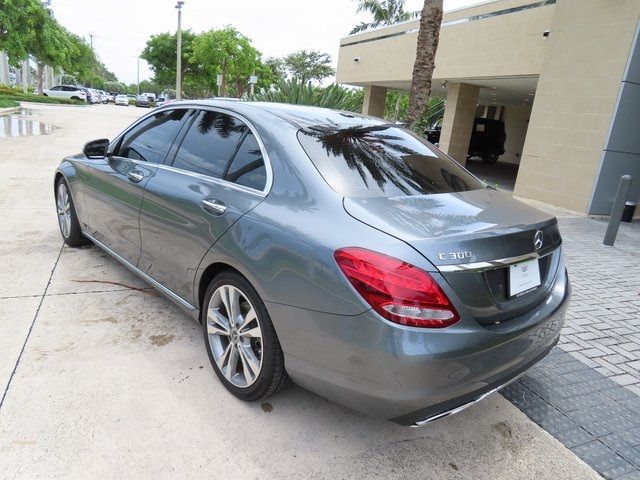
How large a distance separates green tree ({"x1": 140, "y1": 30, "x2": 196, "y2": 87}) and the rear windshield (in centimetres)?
4540

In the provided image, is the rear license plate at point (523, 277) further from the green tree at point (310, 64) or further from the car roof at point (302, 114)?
the green tree at point (310, 64)

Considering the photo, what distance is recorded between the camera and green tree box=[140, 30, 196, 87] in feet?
147

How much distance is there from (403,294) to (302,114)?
5.11 ft

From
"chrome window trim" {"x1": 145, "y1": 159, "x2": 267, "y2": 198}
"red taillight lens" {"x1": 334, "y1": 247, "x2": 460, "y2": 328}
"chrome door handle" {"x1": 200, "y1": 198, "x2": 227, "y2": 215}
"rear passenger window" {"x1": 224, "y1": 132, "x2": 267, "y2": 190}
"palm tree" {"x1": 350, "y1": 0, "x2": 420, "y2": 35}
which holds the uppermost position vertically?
"palm tree" {"x1": 350, "y1": 0, "x2": 420, "y2": 35}

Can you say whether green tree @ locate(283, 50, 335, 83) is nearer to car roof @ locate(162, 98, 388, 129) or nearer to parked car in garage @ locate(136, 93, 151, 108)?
parked car in garage @ locate(136, 93, 151, 108)

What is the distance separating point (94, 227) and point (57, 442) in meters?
2.32

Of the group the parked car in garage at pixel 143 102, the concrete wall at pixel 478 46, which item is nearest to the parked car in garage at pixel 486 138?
the concrete wall at pixel 478 46

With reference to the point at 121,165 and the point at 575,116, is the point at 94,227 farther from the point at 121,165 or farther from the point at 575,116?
the point at 575,116

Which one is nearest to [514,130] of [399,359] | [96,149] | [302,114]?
[96,149]

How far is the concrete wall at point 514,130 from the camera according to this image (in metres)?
23.0

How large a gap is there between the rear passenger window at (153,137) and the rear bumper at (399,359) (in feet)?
5.88

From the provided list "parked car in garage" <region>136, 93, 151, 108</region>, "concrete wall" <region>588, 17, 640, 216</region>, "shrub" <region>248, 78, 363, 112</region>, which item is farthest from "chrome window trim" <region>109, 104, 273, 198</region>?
"parked car in garage" <region>136, 93, 151, 108</region>

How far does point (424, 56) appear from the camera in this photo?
23.4ft

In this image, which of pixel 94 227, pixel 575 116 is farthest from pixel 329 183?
pixel 575 116
